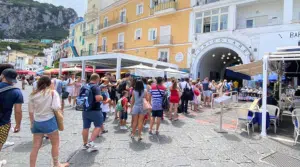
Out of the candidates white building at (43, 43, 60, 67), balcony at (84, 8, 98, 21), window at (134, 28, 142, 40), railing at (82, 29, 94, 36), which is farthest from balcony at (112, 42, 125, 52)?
white building at (43, 43, 60, 67)

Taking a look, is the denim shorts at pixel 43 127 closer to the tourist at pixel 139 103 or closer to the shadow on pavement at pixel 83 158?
the shadow on pavement at pixel 83 158

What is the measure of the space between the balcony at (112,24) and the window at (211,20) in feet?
36.5

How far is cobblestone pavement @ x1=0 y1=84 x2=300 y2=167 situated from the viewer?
395 cm

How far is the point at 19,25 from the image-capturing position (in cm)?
11225

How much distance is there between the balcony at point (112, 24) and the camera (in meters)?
27.4

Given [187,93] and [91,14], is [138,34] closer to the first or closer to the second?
[91,14]

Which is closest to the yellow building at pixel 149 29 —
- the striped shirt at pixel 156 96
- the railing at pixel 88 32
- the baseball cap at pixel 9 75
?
the railing at pixel 88 32

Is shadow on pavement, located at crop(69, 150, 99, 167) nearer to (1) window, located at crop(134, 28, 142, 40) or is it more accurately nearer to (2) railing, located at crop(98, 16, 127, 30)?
(1) window, located at crop(134, 28, 142, 40)

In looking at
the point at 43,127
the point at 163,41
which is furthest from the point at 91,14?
the point at 43,127

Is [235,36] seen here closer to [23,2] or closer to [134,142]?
[134,142]

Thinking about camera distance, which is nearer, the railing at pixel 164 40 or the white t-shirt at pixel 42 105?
the white t-shirt at pixel 42 105

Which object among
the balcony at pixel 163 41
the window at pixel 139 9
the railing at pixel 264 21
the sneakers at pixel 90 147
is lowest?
the sneakers at pixel 90 147

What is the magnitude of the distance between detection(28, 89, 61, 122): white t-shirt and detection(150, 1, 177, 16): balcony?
65.3 ft

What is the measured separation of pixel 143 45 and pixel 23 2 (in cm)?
12560
